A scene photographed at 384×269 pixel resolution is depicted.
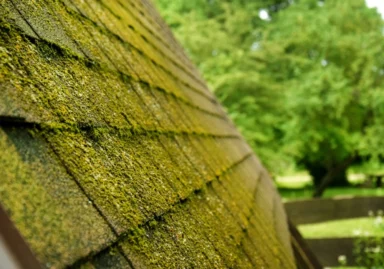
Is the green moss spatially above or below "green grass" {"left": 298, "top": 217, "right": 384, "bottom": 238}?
above

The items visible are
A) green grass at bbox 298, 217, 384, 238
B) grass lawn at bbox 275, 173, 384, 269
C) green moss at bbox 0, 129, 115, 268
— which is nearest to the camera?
green moss at bbox 0, 129, 115, 268

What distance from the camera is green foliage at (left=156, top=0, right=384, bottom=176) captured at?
20.0 meters

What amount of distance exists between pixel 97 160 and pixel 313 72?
22086 millimetres

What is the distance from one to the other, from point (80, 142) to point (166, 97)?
1135 millimetres

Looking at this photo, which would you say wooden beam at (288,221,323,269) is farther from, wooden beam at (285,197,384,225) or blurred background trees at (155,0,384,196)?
wooden beam at (285,197,384,225)

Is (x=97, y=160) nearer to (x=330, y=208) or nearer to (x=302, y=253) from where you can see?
(x=302, y=253)

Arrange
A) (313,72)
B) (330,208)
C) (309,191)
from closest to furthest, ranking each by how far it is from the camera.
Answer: (330,208)
(313,72)
(309,191)

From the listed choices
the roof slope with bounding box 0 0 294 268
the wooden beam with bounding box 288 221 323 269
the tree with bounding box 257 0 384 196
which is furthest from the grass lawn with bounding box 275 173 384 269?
the roof slope with bounding box 0 0 294 268

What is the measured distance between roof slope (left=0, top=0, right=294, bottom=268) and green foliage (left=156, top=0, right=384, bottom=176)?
1758 cm

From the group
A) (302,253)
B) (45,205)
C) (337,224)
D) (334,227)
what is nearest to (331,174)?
(337,224)

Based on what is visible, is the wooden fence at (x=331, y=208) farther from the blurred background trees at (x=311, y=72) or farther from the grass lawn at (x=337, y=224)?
the blurred background trees at (x=311, y=72)

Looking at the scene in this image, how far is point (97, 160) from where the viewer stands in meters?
1.04

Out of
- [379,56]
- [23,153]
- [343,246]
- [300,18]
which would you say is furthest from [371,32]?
[23,153]

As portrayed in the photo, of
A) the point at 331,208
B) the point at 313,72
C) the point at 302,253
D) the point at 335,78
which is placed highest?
the point at 313,72
